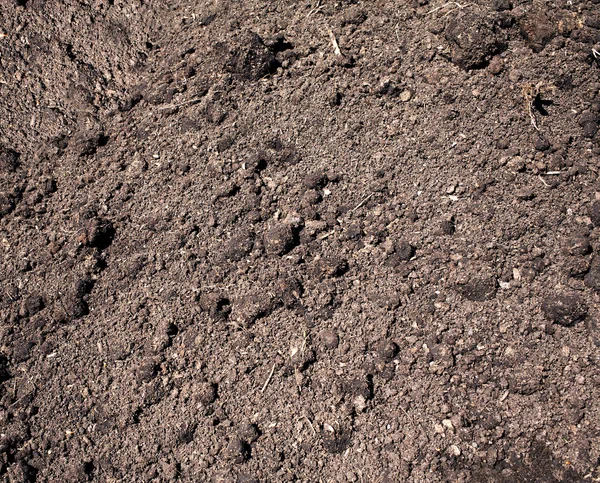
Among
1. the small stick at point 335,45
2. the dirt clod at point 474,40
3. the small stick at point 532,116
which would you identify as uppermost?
the small stick at point 335,45

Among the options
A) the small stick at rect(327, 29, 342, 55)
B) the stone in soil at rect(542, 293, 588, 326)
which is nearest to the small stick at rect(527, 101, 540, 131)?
the stone in soil at rect(542, 293, 588, 326)

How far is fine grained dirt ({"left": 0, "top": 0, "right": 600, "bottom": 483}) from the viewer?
1938 mm

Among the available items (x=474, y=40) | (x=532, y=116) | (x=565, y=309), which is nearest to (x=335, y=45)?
(x=474, y=40)

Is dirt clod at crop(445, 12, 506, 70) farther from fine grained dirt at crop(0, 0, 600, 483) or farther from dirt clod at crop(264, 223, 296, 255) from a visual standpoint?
dirt clod at crop(264, 223, 296, 255)

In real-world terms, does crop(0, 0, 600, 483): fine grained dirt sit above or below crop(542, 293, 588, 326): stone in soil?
above

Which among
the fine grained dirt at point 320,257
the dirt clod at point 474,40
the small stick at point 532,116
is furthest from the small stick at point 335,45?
the small stick at point 532,116

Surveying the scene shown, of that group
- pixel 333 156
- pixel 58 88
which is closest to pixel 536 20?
pixel 333 156

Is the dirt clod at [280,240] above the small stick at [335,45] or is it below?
below

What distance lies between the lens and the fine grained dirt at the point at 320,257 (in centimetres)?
194

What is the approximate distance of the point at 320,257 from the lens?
6.91 feet

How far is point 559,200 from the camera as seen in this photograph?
2.08 m

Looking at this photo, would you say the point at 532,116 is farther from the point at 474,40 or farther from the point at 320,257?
the point at 320,257

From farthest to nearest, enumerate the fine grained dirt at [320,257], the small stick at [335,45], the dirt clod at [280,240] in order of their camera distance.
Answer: the small stick at [335,45] → the dirt clod at [280,240] → the fine grained dirt at [320,257]

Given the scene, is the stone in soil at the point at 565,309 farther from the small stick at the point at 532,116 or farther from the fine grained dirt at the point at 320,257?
the small stick at the point at 532,116
